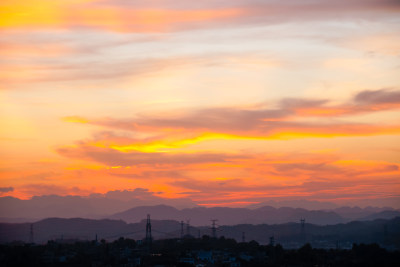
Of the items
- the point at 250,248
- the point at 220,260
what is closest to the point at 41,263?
the point at 220,260

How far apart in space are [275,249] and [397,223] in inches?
3992

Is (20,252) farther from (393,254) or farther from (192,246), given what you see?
(393,254)

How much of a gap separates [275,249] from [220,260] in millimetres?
11535

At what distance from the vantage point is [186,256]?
87562 millimetres

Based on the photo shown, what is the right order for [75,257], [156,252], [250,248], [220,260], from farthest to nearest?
1. [250,248]
2. [156,252]
3. [220,260]
4. [75,257]

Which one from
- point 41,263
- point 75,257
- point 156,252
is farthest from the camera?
point 156,252

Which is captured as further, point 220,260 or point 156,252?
point 156,252

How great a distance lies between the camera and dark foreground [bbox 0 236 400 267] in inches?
3100

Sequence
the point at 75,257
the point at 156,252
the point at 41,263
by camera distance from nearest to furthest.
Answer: the point at 41,263
the point at 75,257
the point at 156,252

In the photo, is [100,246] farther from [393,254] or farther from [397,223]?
[397,223]

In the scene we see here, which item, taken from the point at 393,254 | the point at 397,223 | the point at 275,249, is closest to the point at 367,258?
the point at 393,254

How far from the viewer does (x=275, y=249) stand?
97250 millimetres

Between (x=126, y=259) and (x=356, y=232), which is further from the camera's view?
(x=356, y=232)

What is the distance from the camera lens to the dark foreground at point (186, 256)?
78750mm
